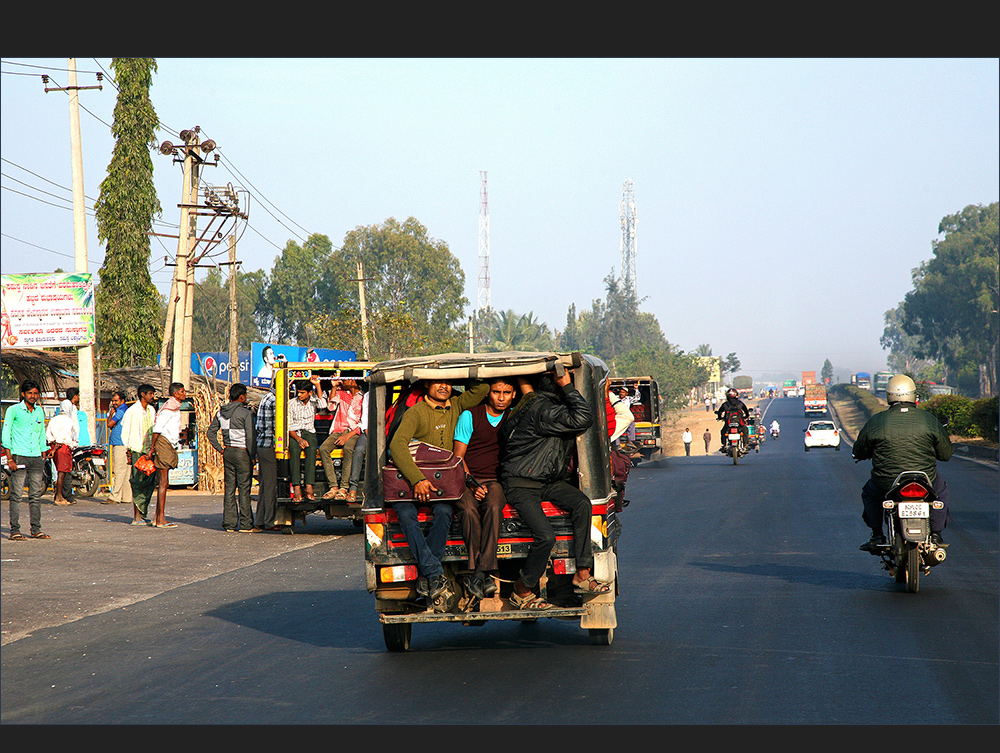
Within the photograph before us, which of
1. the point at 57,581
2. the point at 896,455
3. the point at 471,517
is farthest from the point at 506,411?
the point at 57,581

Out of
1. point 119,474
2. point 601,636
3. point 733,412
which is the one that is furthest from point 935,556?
point 733,412

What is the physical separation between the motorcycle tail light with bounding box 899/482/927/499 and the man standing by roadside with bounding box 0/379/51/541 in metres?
11.3

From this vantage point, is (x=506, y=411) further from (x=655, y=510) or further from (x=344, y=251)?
(x=344, y=251)

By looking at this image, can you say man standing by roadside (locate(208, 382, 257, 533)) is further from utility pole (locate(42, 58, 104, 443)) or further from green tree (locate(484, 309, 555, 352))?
green tree (locate(484, 309, 555, 352))

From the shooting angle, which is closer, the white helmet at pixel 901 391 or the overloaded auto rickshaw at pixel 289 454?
the white helmet at pixel 901 391

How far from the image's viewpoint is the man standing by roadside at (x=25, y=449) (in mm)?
14508

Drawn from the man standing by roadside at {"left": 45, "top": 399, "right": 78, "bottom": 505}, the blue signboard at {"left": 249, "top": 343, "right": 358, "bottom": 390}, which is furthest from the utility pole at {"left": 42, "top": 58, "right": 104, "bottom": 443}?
the blue signboard at {"left": 249, "top": 343, "right": 358, "bottom": 390}

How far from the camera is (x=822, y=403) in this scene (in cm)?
9419

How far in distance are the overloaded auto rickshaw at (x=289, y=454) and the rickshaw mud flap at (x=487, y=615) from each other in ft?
25.3

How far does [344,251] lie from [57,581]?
260 feet

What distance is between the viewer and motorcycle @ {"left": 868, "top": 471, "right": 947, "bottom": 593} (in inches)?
376

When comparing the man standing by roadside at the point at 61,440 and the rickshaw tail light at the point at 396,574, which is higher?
the man standing by roadside at the point at 61,440

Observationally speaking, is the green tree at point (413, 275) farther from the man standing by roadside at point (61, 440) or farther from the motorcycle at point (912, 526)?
the motorcycle at point (912, 526)

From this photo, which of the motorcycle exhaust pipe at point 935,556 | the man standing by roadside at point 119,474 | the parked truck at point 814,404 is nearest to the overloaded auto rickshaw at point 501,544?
the motorcycle exhaust pipe at point 935,556
